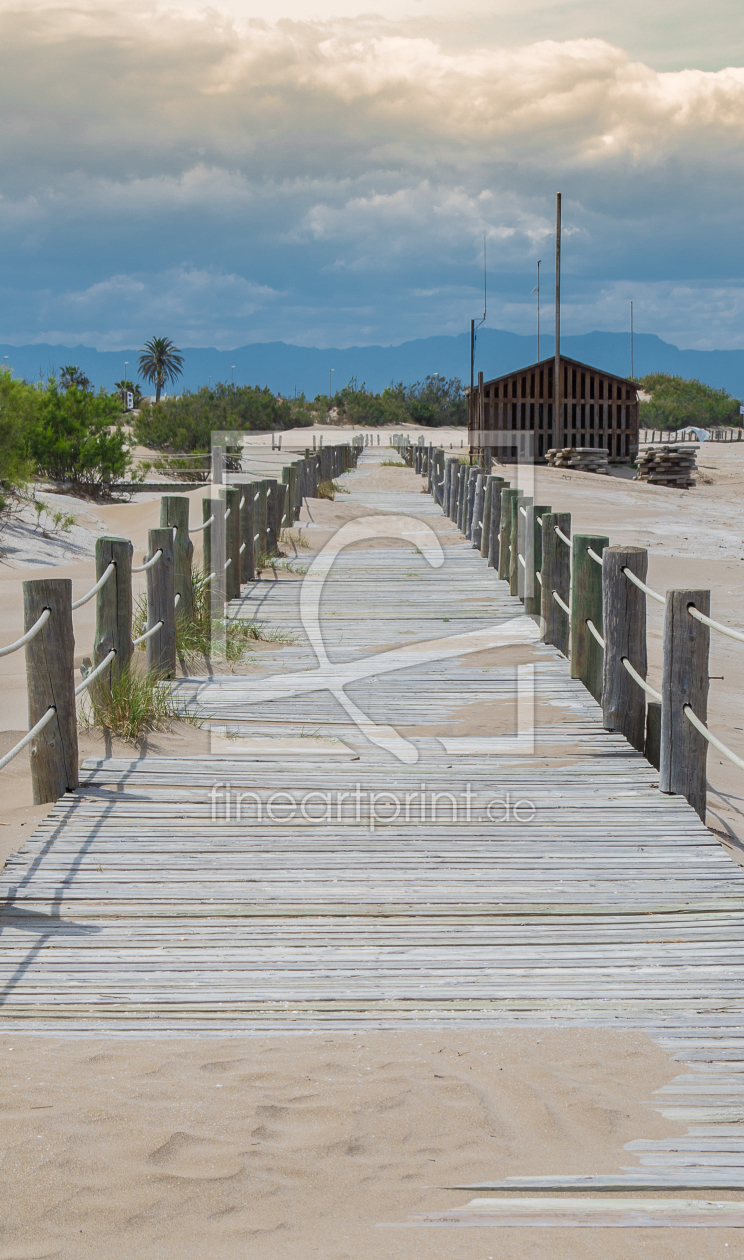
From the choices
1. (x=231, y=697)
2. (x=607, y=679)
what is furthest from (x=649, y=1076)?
(x=231, y=697)

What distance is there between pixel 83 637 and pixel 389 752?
5555 millimetres

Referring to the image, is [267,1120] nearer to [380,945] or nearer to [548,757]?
[380,945]

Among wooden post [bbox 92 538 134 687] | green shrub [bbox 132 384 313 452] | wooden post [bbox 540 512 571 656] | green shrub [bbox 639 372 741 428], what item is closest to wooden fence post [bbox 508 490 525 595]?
wooden post [bbox 540 512 571 656]

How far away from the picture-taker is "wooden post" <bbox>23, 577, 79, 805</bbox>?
5.06m

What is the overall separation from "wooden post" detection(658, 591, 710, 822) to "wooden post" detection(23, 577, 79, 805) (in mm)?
2783

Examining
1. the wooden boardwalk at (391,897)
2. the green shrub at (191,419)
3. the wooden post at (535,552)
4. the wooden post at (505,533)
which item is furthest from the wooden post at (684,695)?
the green shrub at (191,419)

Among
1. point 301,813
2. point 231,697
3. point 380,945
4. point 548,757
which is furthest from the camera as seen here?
point 231,697

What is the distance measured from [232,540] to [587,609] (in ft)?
15.5

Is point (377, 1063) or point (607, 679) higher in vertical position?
point (607, 679)

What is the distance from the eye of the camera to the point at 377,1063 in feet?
10.3

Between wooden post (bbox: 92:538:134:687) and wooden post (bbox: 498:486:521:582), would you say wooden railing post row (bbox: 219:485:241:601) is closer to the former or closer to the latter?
wooden post (bbox: 498:486:521:582)

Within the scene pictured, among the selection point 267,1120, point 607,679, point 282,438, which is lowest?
point 267,1120

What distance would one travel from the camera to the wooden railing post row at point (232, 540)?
1064cm

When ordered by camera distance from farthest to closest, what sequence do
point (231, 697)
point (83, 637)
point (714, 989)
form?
point (83, 637) < point (231, 697) < point (714, 989)
